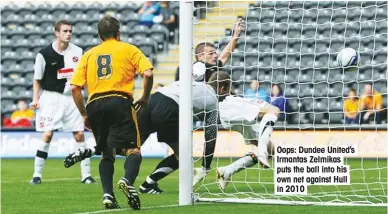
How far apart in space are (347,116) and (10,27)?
10638mm

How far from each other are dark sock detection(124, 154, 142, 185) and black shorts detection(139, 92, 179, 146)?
192 centimetres

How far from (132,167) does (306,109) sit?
37.4ft

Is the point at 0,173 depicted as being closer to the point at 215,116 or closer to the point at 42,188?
the point at 42,188

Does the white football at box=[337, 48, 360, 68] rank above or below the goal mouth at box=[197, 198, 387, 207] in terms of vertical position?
above

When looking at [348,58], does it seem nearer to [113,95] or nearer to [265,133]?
[265,133]

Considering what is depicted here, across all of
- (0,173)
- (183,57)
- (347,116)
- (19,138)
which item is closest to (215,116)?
(183,57)

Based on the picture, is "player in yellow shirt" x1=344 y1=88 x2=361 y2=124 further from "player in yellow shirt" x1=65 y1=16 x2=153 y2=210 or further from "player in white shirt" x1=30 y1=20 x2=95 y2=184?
"player in yellow shirt" x1=65 y1=16 x2=153 y2=210

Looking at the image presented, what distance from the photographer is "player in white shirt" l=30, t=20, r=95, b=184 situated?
11.8 meters

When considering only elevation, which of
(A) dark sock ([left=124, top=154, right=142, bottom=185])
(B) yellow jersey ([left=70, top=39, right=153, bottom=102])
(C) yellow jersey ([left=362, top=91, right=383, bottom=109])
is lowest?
(A) dark sock ([left=124, top=154, right=142, bottom=185])

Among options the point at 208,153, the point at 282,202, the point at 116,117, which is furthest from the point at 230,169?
the point at 116,117

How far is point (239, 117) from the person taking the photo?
10969mm

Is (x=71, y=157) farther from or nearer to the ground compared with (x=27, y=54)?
nearer to the ground

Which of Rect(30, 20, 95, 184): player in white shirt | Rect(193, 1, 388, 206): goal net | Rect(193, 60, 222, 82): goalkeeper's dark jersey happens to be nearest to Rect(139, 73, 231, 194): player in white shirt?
Rect(193, 60, 222, 82): goalkeeper's dark jersey

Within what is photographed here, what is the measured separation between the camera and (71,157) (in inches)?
337
